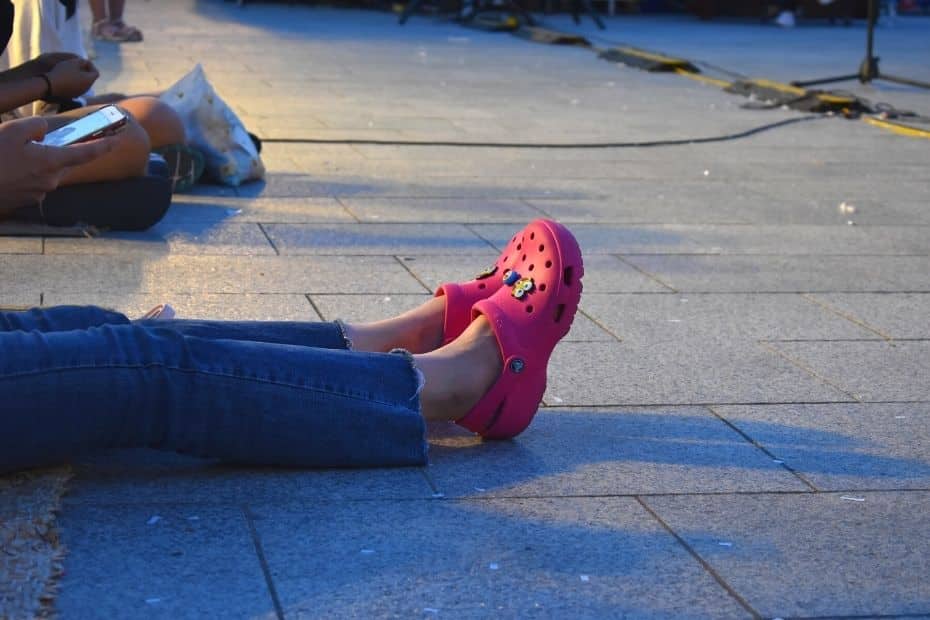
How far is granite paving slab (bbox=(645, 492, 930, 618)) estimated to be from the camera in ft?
7.18

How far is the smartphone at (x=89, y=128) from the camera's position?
10.7 ft

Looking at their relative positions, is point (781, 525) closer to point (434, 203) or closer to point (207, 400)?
point (207, 400)

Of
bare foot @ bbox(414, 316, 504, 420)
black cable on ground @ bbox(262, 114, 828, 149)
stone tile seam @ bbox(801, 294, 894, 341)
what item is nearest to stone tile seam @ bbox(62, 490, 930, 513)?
bare foot @ bbox(414, 316, 504, 420)

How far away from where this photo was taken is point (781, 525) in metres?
2.49

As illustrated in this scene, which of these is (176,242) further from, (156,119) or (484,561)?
(484,561)

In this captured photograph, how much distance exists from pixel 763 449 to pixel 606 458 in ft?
1.11

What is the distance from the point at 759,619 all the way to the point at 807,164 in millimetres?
5238

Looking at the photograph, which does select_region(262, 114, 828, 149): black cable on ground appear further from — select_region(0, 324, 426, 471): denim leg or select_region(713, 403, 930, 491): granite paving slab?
select_region(0, 324, 426, 471): denim leg

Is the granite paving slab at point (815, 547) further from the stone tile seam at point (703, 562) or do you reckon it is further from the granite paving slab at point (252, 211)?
the granite paving slab at point (252, 211)

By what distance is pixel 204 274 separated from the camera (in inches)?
169

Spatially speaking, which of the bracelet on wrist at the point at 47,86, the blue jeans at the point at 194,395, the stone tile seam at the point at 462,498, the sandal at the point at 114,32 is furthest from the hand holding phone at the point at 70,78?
the sandal at the point at 114,32

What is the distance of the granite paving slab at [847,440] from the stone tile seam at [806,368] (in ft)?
0.25

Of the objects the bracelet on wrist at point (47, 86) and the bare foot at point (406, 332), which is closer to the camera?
the bare foot at point (406, 332)

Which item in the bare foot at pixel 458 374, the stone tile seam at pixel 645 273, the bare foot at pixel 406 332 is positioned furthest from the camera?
the stone tile seam at pixel 645 273
